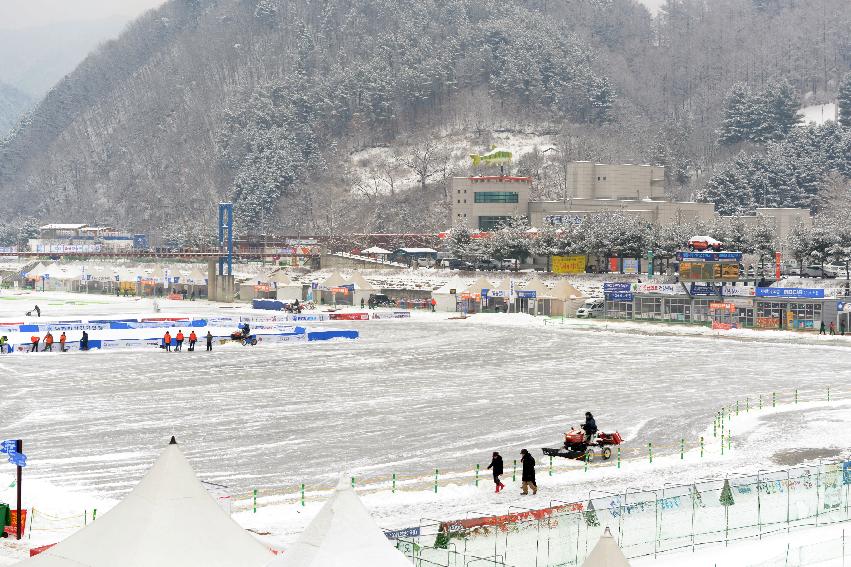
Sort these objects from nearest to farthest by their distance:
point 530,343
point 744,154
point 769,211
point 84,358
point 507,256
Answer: point 84,358 < point 530,343 < point 507,256 < point 769,211 < point 744,154

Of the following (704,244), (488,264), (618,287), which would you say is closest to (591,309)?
(618,287)

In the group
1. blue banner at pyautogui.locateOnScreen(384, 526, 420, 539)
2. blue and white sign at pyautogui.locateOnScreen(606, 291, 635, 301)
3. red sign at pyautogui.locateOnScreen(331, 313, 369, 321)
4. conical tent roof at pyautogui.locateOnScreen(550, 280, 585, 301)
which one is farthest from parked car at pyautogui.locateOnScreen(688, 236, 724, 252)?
blue banner at pyautogui.locateOnScreen(384, 526, 420, 539)

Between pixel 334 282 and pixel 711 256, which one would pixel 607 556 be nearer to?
pixel 711 256

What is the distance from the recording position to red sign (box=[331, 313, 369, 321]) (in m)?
93.1

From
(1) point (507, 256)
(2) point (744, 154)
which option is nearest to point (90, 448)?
(1) point (507, 256)

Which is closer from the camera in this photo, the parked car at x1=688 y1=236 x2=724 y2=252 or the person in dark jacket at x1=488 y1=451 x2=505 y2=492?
the person in dark jacket at x1=488 y1=451 x2=505 y2=492

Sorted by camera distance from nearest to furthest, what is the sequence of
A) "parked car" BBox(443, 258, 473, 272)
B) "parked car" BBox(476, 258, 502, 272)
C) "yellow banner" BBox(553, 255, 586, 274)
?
1. "yellow banner" BBox(553, 255, 586, 274)
2. "parked car" BBox(476, 258, 502, 272)
3. "parked car" BBox(443, 258, 473, 272)

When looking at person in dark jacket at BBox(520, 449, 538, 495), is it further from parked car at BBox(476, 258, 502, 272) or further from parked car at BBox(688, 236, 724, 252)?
parked car at BBox(476, 258, 502, 272)

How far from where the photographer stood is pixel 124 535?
18141mm

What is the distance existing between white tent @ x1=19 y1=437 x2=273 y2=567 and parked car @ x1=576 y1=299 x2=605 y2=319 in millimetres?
75442

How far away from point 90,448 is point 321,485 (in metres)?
8.88

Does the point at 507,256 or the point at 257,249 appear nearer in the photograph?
the point at 507,256

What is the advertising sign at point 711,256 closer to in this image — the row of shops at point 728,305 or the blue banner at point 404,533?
the row of shops at point 728,305

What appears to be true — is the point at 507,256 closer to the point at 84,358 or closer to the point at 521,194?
the point at 521,194
